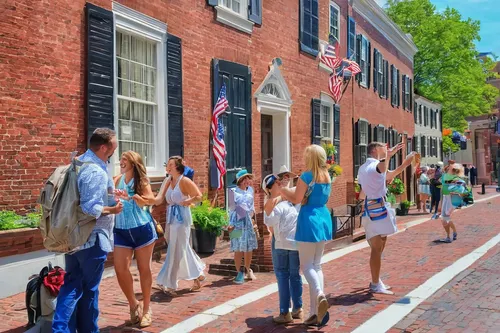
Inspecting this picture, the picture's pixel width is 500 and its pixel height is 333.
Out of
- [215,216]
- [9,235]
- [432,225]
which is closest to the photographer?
[9,235]

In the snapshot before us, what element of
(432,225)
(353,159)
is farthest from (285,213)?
(353,159)

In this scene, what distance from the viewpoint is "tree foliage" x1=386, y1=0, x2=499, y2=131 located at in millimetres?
35719

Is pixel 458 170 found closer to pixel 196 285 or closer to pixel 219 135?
pixel 219 135

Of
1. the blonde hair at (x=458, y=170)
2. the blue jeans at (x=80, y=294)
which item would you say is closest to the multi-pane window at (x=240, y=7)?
the blonde hair at (x=458, y=170)

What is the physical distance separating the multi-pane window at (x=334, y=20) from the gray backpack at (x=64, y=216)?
14.0 m

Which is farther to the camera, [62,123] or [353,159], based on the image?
[353,159]

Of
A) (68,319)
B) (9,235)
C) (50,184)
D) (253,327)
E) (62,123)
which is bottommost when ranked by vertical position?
(253,327)

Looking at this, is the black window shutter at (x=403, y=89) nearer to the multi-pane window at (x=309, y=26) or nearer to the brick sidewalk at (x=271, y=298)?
the multi-pane window at (x=309, y=26)

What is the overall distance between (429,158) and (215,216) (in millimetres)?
31946

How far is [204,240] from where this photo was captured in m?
9.65

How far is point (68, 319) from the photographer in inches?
174

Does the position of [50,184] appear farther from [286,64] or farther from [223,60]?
[286,64]

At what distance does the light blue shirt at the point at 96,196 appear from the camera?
441cm

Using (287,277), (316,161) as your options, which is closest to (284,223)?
(287,277)
